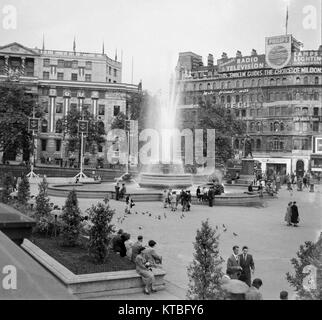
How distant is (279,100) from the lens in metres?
77.6

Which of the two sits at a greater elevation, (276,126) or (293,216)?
(276,126)

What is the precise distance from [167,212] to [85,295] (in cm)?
1646

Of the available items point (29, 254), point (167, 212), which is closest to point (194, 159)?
point (167, 212)

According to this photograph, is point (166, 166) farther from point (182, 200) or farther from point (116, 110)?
point (116, 110)

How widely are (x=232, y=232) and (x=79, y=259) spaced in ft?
31.0

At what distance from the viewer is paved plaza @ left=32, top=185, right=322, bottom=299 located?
13.4 meters

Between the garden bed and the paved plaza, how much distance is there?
51.3 inches

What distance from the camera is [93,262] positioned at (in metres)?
12.6

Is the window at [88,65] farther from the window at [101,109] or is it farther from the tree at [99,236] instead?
the tree at [99,236]

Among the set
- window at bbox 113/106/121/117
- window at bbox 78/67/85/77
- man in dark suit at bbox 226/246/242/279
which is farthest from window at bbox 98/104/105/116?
man in dark suit at bbox 226/246/242/279

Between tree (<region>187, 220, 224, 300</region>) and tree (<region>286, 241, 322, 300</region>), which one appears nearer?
tree (<region>286, 241, 322, 300</region>)

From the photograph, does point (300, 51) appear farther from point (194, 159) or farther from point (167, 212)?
point (167, 212)

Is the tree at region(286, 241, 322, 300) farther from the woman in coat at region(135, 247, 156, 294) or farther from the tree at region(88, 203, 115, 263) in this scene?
the tree at region(88, 203, 115, 263)

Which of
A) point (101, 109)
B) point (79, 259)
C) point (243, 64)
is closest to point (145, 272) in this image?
point (79, 259)
